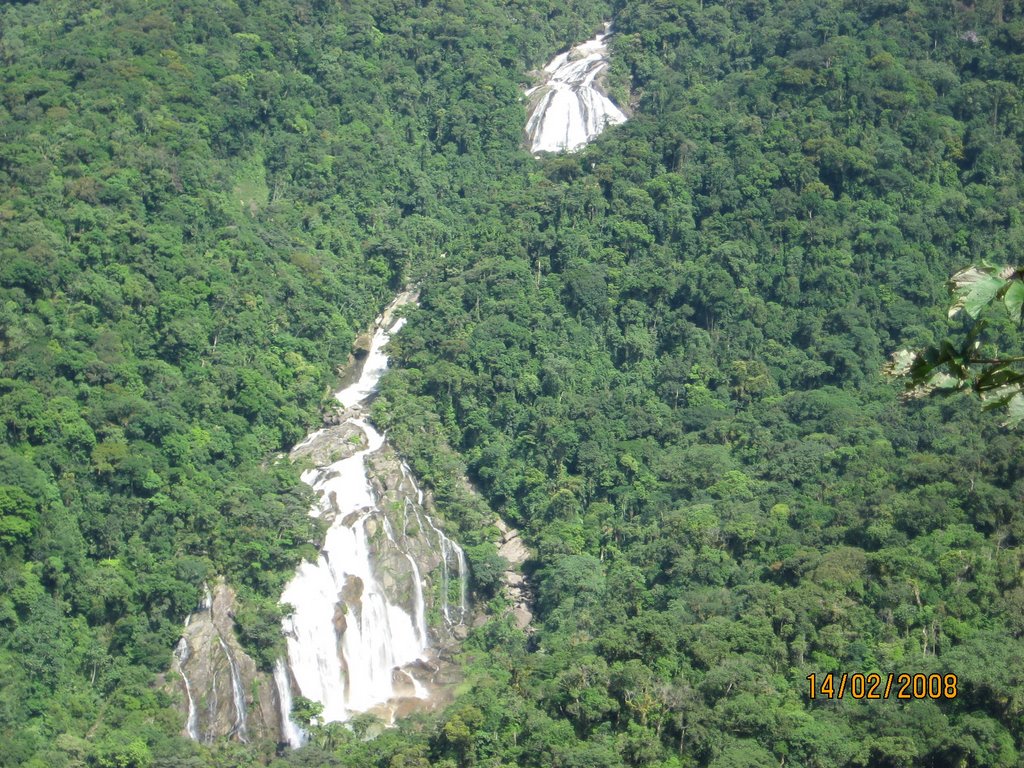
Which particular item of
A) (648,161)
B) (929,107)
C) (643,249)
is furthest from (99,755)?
(929,107)

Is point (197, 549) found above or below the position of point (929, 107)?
below

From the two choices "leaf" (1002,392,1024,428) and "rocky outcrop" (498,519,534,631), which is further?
"rocky outcrop" (498,519,534,631)

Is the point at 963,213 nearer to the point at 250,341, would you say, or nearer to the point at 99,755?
the point at 250,341

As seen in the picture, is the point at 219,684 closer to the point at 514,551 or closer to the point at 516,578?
the point at 516,578
